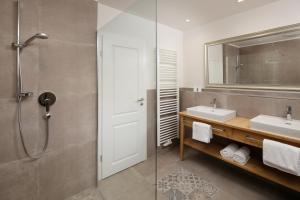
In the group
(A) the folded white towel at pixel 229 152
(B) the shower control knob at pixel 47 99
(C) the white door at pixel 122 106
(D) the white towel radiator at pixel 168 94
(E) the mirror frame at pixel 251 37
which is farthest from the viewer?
(D) the white towel radiator at pixel 168 94

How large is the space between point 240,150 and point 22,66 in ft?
8.56

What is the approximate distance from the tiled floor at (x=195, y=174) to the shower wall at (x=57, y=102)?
293mm

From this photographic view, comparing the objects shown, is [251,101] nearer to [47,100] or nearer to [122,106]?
[122,106]

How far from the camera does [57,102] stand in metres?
1.60

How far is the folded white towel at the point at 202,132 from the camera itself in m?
2.08

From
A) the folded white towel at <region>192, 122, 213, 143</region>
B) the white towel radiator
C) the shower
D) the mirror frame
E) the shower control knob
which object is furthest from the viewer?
the white towel radiator

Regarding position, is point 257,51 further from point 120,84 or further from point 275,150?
point 120,84

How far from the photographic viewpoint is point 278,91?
75.2 inches

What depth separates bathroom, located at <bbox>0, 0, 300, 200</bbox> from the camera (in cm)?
141

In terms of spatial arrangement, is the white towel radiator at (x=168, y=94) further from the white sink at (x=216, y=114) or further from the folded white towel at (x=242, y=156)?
the folded white towel at (x=242, y=156)

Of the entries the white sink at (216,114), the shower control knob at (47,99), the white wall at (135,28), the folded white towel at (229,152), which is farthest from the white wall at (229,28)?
the shower control knob at (47,99)

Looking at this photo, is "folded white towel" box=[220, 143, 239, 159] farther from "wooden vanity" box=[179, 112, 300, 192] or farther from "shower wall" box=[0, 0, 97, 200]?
"shower wall" box=[0, 0, 97, 200]

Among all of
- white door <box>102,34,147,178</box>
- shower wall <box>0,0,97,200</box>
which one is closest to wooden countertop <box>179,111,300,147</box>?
white door <box>102,34,147,178</box>

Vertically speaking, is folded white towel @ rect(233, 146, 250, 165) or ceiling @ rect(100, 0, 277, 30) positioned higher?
ceiling @ rect(100, 0, 277, 30)
